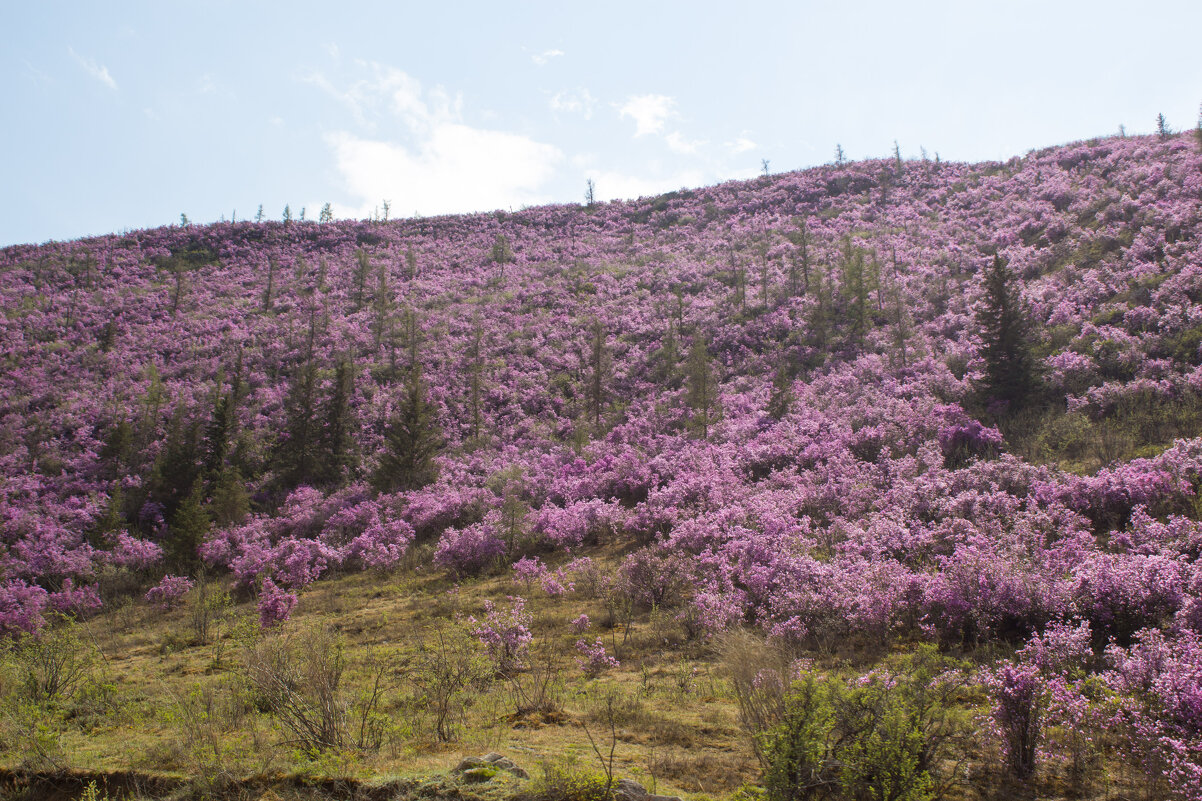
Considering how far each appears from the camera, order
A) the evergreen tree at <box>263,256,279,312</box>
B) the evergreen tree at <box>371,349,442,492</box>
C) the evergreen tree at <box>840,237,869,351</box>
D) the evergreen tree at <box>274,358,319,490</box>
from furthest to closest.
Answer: the evergreen tree at <box>263,256,279,312</box>, the evergreen tree at <box>840,237,869,351</box>, the evergreen tree at <box>274,358,319,490</box>, the evergreen tree at <box>371,349,442,492</box>

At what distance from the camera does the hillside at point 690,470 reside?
709cm

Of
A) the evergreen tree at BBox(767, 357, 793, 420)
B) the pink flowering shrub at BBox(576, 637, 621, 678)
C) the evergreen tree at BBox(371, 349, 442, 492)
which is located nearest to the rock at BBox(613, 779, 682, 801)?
the pink flowering shrub at BBox(576, 637, 621, 678)

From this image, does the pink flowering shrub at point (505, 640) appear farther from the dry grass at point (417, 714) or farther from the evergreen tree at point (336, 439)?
the evergreen tree at point (336, 439)

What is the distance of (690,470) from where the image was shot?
19656mm

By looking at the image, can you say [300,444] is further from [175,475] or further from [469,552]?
[469,552]

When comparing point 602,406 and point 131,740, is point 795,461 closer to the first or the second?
point 602,406

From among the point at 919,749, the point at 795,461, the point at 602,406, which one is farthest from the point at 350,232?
the point at 919,749

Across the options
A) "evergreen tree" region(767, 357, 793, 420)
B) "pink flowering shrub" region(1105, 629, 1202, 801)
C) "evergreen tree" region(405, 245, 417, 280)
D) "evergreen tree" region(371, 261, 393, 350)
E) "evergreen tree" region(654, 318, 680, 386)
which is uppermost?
"evergreen tree" region(405, 245, 417, 280)

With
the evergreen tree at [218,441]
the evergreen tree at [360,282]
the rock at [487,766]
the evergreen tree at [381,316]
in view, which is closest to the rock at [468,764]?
the rock at [487,766]

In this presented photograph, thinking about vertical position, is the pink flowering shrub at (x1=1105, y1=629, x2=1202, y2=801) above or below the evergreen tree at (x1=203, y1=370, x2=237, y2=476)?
below

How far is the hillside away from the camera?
23.3 feet

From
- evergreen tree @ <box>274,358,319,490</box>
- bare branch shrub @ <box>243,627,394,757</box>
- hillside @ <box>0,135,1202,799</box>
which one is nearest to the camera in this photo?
bare branch shrub @ <box>243,627,394,757</box>

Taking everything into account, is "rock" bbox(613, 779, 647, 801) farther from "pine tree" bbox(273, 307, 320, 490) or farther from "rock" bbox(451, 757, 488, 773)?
"pine tree" bbox(273, 307, 320, 490)

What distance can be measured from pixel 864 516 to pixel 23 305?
64017 mm
